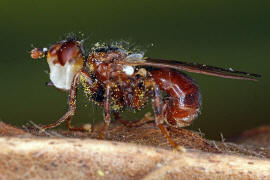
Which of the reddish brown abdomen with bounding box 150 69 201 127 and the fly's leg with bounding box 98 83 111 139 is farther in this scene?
the reddish brown abdomen with bounding box 150 69 201 127

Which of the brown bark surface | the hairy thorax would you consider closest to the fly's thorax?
the hairy thorax

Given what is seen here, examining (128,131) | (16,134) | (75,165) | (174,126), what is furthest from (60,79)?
(75,165)

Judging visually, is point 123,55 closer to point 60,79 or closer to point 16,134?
point 60,79

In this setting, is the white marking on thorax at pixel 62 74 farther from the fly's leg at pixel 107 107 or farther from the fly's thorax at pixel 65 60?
the fly's leg at pixel 107 107

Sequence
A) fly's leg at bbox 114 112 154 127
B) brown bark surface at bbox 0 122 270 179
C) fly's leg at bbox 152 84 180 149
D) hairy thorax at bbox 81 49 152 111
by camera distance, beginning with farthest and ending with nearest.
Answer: hairy thorax at bbox 81 49 152 111 → fly's leg at bbox 114 112 154 127 → fly's leg at bbox 152 84 180 149 → brown bark surface at bbox 0 122 270 179

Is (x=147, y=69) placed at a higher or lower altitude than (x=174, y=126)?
higher

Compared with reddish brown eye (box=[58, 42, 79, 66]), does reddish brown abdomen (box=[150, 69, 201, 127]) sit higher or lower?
lower

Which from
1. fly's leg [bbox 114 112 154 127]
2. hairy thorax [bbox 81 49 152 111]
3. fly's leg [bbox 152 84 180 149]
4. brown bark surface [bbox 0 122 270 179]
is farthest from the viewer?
hairy thorax [bbox 81 49 152 111]

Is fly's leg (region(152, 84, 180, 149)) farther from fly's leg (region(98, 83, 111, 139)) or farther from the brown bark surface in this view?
the brown bark surface

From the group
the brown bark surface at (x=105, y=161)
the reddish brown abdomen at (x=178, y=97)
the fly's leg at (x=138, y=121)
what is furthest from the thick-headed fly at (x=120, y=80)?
the brown bark surface at (x=105, y=161)
